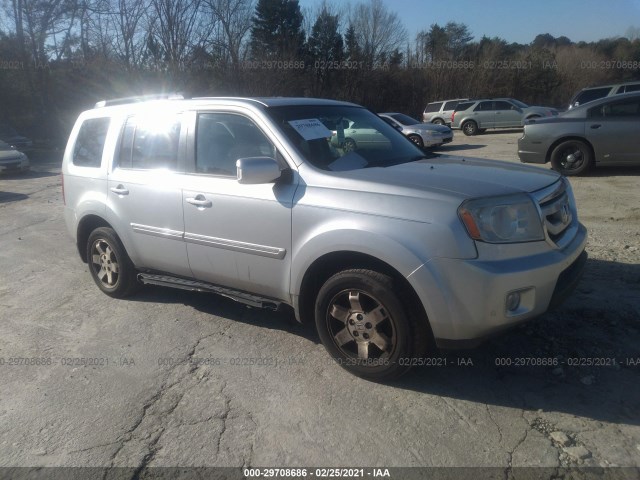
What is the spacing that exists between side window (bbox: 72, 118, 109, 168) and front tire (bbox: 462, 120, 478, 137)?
22.5m

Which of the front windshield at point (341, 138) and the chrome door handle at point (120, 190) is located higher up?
the front windshield at point (341, 138)

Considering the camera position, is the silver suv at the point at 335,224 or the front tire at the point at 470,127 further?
the front tire at the point at 470,127

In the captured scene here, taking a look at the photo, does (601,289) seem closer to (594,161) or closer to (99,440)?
(99,440)

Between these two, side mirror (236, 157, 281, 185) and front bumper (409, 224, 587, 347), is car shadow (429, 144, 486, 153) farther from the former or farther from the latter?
front bumper (409, 224, 587, 347)

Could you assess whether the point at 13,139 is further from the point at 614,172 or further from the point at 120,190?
the point at 614,172

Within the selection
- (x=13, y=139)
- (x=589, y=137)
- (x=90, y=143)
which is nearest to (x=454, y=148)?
(x=589, y=137)

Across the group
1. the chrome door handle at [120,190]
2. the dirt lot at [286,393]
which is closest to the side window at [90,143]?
the chrome door handle at [120,190]

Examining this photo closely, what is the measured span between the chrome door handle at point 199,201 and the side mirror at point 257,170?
0.59 metres

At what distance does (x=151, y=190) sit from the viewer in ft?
15.0

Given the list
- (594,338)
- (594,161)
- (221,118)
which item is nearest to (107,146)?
(221,118)

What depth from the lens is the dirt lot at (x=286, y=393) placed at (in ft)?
9.47

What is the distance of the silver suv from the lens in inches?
121

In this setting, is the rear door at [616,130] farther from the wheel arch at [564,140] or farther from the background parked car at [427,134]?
the background parked car at [427,134]

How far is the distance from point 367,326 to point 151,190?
2320mm
